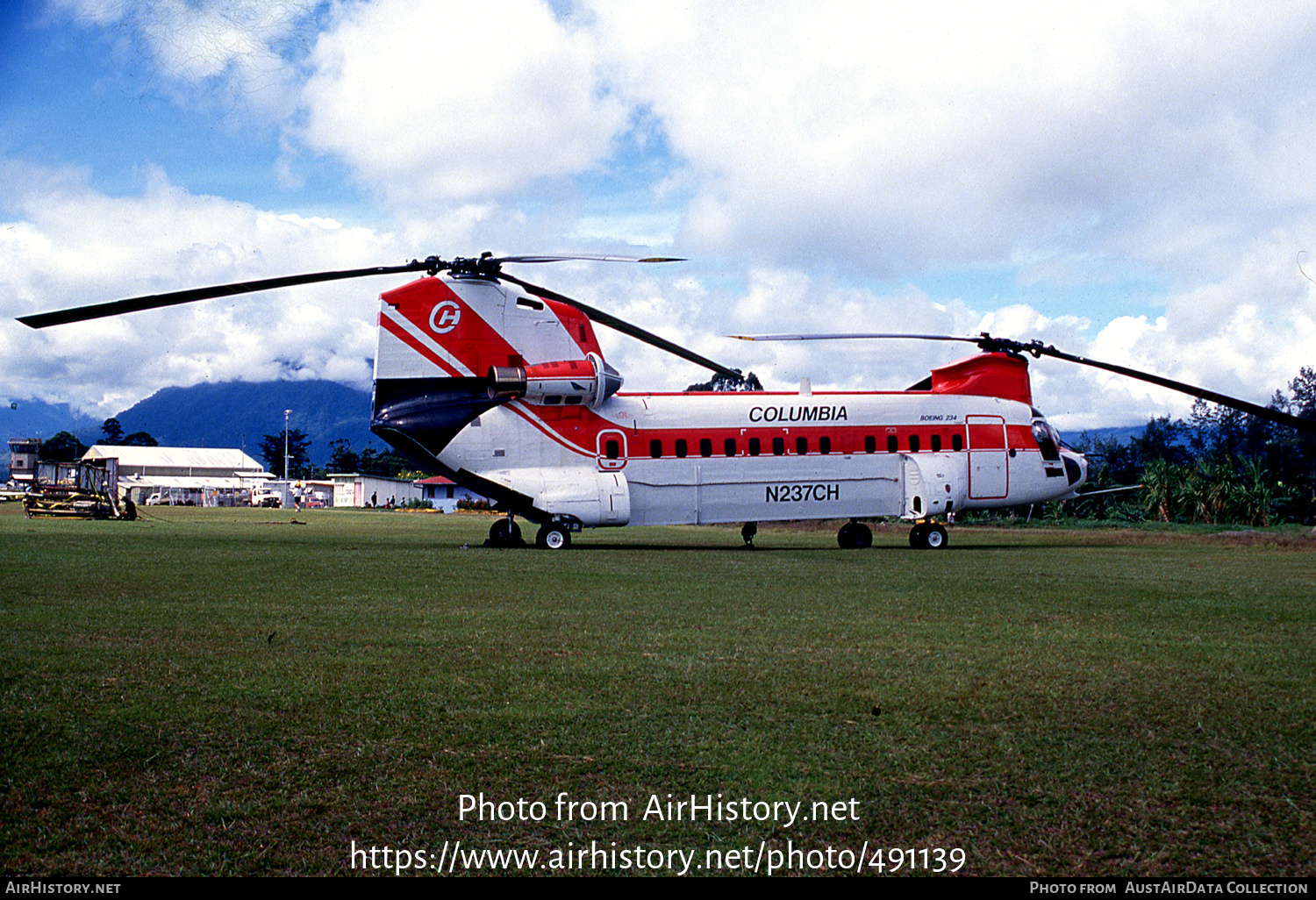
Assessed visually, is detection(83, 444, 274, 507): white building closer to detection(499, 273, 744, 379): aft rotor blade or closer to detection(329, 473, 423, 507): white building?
detection(329, 473, 423, 507): white building

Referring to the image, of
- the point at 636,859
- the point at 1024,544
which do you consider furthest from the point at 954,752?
the point at 1024,544

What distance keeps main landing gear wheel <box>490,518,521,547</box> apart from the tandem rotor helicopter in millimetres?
50

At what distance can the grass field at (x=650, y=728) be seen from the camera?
4.07 meters

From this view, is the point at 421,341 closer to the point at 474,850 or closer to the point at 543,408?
the point at 543,408

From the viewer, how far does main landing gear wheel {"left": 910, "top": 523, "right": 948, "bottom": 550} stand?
2461 cm

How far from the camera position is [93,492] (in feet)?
146

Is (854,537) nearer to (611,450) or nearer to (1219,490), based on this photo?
(611,450)

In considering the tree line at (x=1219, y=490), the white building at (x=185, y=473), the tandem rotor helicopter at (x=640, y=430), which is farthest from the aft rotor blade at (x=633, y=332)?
the white building at (x=185, y=473)

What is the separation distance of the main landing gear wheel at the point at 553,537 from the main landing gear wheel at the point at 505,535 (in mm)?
818

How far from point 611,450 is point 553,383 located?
7.12 ft

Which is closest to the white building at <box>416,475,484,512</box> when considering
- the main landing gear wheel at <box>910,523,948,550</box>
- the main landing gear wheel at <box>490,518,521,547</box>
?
the main landing gear wheel at <box>490,518,521,547</box>

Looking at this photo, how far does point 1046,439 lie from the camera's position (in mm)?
26031

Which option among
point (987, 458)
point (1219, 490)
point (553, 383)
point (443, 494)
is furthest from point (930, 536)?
point (443, 494)

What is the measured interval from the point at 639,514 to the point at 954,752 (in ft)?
60.7
